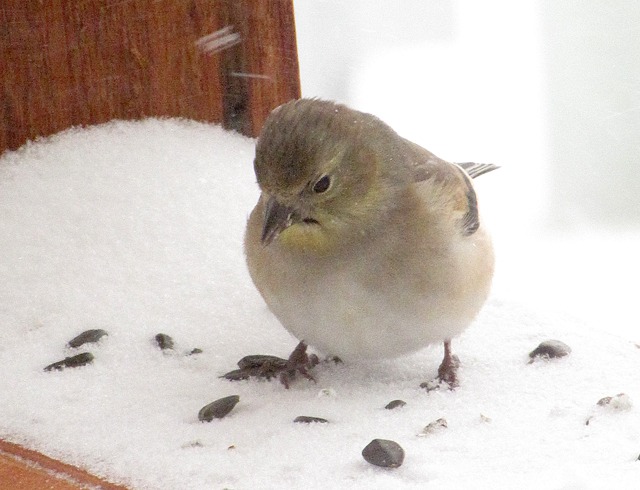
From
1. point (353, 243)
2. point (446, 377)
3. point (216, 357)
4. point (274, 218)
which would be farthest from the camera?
point (216, 357)

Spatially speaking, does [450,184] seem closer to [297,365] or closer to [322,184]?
[322,184]

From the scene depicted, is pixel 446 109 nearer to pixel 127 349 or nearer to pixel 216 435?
pixel 127 349

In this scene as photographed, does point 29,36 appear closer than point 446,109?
Yes

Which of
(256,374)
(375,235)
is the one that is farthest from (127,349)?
(375,235)

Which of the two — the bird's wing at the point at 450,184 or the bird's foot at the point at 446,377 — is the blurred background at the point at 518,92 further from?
the bird's foot at the point at 446,377

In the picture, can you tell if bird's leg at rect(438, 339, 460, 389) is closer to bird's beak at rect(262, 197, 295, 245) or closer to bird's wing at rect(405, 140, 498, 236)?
bird's wing at rect(405, 140, 498, 236)

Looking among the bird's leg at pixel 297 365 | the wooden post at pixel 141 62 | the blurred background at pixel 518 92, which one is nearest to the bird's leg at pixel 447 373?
the bird's leg at pixel 297 365

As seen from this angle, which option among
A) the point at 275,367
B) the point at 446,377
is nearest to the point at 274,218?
the point at 275,367

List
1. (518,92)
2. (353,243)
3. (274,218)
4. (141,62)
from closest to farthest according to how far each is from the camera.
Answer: (274,218), (353,243), (141,62), (518,92)
